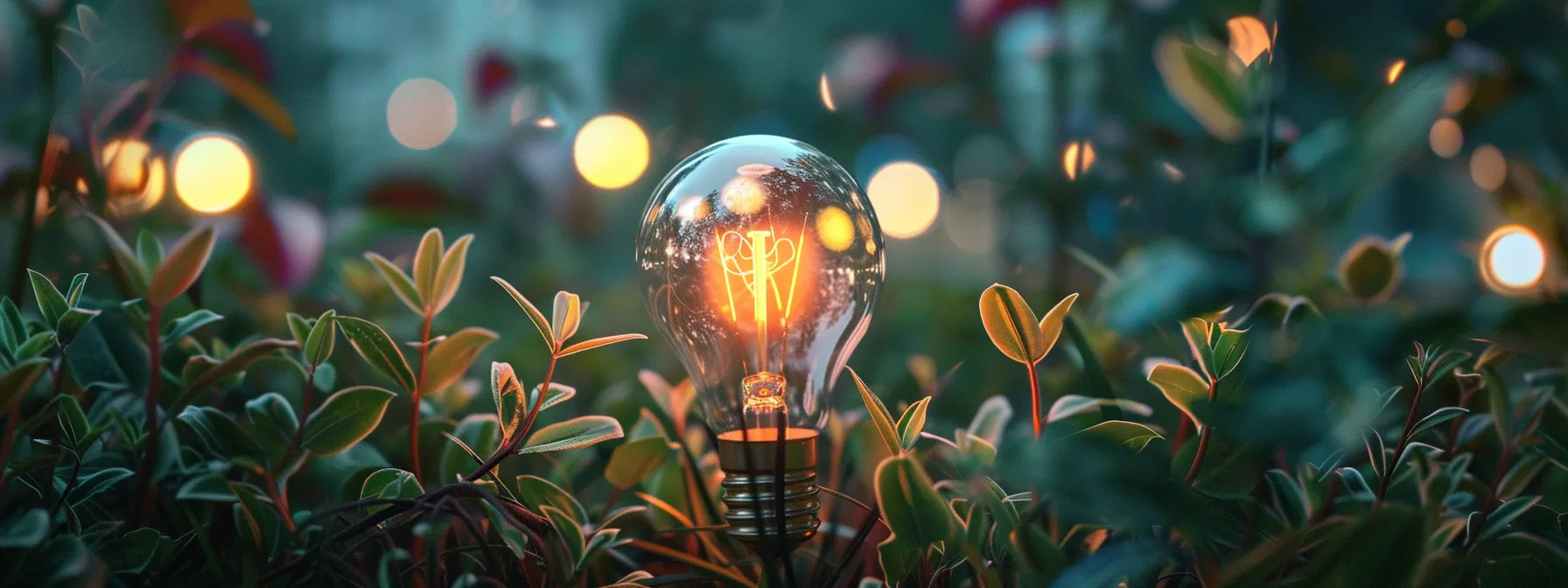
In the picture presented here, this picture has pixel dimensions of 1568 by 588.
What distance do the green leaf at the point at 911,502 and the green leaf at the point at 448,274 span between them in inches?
8.6

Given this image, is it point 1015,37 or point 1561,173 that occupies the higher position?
point 1015,37

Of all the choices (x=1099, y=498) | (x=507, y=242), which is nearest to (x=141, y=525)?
(x=1099, y=498)

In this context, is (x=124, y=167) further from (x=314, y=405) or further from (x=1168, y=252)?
(x=1168, y=252)

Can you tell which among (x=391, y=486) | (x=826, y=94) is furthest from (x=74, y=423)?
(x=826, y=94)

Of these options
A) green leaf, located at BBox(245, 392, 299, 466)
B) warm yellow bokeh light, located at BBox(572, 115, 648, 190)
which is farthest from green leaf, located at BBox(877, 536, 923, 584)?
warm yellow bokeh light, located at BBox(572, 115, 648, 190)

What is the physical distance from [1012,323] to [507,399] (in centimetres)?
23

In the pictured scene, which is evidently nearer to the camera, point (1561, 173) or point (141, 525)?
point (141, 525)

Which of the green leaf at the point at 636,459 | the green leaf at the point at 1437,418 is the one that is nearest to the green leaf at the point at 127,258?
the green leaf at the point at 636,459

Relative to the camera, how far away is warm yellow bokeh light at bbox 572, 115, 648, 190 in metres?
1.49

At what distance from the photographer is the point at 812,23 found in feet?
4.63

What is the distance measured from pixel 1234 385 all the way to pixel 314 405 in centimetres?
53

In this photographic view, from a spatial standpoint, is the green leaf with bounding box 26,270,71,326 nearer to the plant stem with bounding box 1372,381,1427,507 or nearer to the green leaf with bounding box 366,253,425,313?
the green leaf with bounding box 366,253,425,313

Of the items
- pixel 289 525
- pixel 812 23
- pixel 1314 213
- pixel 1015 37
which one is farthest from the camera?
pixel 812 23

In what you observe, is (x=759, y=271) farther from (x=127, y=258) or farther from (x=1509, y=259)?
(x=1509, y=259)
